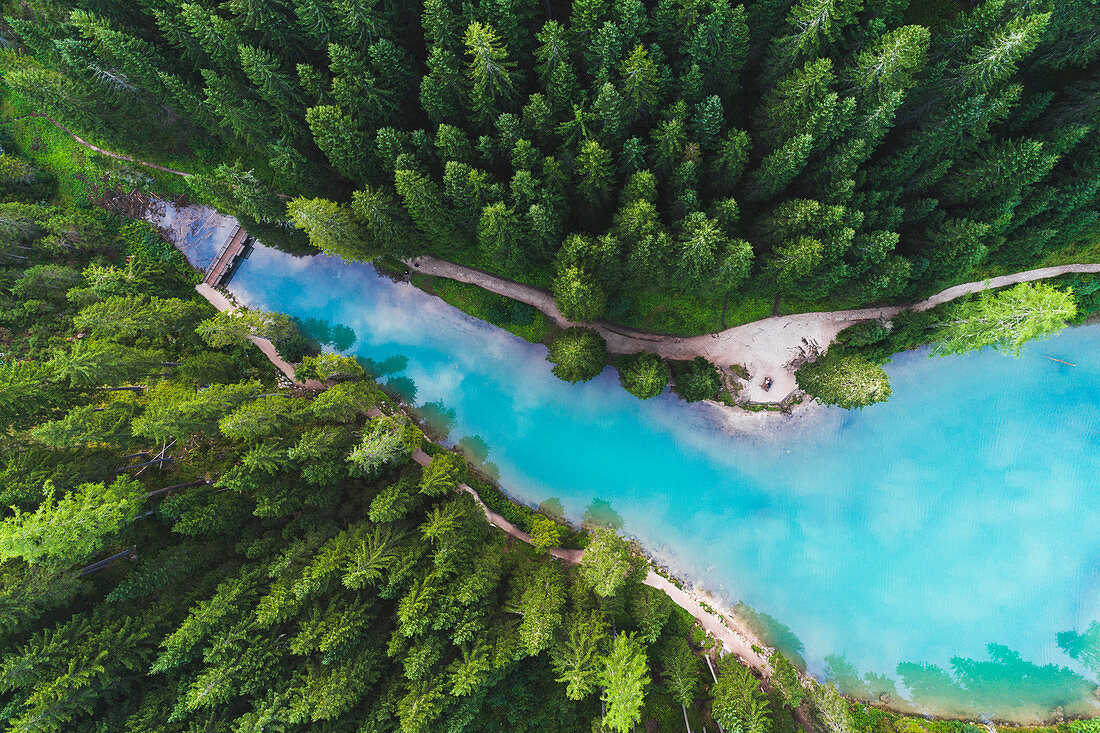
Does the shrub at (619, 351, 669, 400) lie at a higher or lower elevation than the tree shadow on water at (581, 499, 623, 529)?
higher

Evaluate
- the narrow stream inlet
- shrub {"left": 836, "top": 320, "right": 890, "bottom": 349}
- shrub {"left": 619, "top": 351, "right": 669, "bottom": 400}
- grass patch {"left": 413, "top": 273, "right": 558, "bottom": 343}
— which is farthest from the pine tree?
shrub {"left": 836, "top": 320, "right": 890, "bottom": 349}

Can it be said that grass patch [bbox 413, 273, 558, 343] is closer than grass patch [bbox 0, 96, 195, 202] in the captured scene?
Yes

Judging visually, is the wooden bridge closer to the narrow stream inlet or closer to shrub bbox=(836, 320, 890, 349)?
the narrow stream inlet

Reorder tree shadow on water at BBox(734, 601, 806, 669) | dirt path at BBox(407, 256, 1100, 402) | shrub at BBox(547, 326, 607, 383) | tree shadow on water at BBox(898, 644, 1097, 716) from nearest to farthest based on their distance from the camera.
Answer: shrub at BBox(547, 326, 607, 383) < tree shadow on water at BBox(898, 644, 1097, 716) < dirt path at BBox(407, 256, 1100, 402) < tree shadow on water at BBox(734, 601, 806, 669)

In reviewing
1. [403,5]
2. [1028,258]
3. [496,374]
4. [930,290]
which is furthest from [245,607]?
[1028,258]

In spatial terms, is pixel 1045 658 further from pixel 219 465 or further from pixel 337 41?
pixel 337 41
